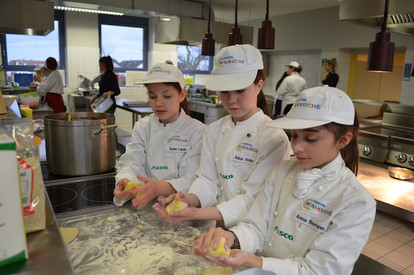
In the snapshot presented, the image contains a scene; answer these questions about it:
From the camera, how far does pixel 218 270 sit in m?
0.90

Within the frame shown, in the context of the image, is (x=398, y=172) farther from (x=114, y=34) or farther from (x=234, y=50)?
(x=114, y=34)

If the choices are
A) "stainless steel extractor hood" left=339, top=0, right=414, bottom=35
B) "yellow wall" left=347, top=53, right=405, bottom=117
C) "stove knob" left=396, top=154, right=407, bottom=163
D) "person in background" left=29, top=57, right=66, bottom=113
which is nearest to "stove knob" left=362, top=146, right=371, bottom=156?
"stove knob" left=396, top=154, right=407, bottom=163

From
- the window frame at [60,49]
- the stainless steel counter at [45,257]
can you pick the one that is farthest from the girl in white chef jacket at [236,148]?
the window frame at [60,49]

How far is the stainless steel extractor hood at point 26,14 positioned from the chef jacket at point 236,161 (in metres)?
3.17

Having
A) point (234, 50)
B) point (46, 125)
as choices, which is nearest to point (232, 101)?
point (234, 50)

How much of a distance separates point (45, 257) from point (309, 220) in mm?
688

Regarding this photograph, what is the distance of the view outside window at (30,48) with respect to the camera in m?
6.49

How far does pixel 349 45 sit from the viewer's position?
5.66 m

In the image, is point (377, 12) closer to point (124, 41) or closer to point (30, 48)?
point (124, 41)

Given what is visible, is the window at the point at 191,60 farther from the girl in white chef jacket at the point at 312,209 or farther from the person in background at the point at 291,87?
the girl in white chef jacket at the point at 312,209

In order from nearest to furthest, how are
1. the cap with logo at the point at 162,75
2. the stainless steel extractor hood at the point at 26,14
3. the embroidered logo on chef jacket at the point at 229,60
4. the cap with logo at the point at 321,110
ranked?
the cap with logo at the point at 321,110 → the embroidered logo on chef jacket at the point at 229,60 → the cap with logo at the point at 162,75 → the stainless steel extractor hood at the point at 26,14

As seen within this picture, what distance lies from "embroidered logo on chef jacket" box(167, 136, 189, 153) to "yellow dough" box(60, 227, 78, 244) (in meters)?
0.51

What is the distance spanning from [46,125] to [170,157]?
575 millimetres

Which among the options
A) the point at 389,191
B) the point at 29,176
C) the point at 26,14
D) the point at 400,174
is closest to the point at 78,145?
the point at 29,176
